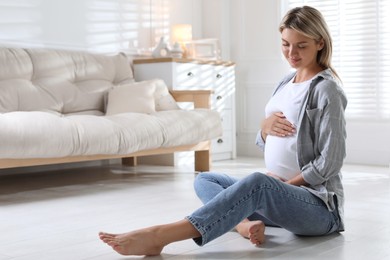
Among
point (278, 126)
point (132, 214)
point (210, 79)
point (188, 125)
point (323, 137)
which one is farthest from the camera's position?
point (210, 79)

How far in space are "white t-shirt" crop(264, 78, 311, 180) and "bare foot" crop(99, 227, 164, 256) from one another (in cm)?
50

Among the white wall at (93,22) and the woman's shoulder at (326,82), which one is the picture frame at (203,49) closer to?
the white wall at (93,22)

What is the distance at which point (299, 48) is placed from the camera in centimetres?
193

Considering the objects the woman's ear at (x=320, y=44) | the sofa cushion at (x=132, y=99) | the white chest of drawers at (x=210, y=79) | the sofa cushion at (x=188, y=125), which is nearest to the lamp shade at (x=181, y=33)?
the white chest of drawers at (x=210, y=79)

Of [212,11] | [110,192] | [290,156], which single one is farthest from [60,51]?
[290,156]

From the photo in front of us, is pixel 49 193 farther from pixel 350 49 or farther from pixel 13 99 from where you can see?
pixel 350 49

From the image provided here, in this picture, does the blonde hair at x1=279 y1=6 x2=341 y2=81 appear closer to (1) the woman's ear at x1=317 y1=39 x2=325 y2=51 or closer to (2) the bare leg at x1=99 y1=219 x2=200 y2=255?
(1) the woman's ear at x1=317 y1=39 x2=325 y2=51

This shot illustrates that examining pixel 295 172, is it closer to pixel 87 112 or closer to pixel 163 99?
pixel 163 99

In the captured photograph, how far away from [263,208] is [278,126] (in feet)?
1.06

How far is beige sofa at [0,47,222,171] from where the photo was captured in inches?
116

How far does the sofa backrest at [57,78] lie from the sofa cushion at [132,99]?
149 mm

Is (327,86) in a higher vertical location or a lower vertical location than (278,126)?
higher

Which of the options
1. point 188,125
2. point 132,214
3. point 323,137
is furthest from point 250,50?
point 323,137

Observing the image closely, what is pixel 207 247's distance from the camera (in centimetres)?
191
